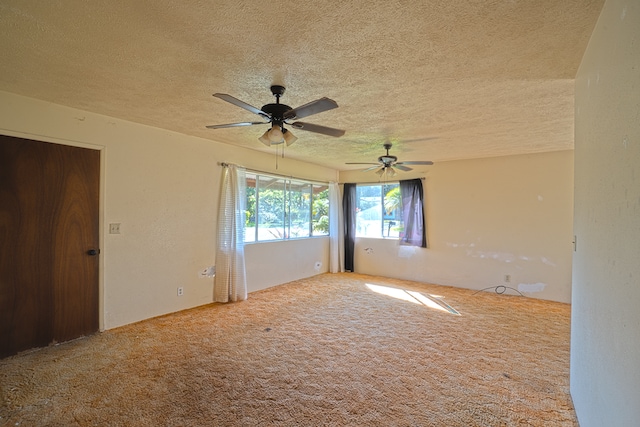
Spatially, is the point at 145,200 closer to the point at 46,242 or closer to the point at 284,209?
the point at 46,242

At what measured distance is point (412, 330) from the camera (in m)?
3.21

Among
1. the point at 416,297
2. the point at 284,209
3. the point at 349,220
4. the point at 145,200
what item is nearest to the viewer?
the point at 145,200

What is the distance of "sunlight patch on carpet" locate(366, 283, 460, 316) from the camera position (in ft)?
13.2

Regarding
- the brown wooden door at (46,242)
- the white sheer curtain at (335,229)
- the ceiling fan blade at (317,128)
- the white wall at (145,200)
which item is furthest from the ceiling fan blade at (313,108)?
the white sheer curtain at (335,229)

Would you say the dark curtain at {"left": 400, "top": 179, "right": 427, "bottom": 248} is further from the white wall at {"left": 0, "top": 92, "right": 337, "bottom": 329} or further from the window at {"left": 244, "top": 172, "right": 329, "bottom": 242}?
the white wall at {"left": 0, "top": 92, "right": 337, "bottom": 329}

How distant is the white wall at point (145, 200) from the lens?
2809mm

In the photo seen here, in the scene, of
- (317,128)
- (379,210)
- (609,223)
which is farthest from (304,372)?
(379,210)

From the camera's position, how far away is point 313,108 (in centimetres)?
196

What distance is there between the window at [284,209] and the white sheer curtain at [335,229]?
112 mm

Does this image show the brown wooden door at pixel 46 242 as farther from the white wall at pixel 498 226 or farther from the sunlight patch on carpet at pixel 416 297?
the white wall at pixel 498 226

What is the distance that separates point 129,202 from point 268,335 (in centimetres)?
222

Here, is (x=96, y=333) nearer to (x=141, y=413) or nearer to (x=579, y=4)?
(x=141, y=413)

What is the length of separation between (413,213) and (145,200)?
451 cm

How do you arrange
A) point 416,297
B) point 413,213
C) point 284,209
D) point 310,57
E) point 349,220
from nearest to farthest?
point 310,57 < point 416,297 < point 284,209 < point 413,213 < point 349,220
